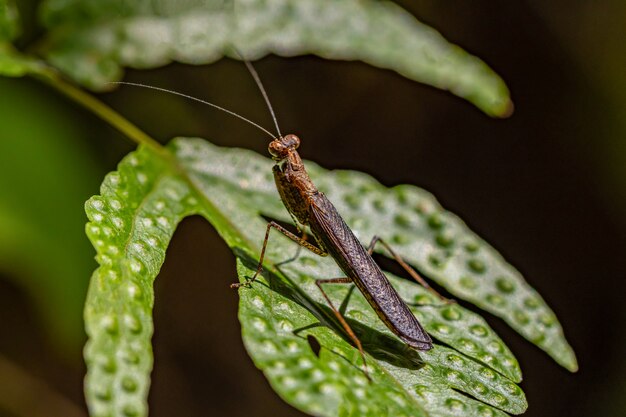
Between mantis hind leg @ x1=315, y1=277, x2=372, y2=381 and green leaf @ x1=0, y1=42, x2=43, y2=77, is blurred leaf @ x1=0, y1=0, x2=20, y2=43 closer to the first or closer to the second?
green leaf @ x1=0, y1=42, x2=43, y2=77

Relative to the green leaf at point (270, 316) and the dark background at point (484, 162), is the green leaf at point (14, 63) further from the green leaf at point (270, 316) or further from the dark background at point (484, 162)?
the dark background at point (484, 162)

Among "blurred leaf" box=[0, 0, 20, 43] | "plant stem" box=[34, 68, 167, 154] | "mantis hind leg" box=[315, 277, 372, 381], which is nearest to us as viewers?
"mantis hind leg" box=[315, 277, 372, 381]

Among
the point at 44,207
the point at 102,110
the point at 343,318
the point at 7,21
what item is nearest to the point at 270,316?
the point at 343,318

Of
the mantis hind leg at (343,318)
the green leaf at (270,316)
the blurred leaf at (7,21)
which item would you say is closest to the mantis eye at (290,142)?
the green leaf at (270,316)

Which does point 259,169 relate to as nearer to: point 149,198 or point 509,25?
point 149,198

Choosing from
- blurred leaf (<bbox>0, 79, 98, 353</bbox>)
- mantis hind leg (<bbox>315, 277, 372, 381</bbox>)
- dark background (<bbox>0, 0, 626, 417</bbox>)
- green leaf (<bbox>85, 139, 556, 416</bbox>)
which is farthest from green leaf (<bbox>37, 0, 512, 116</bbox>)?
mantis hind leg (<bbox>315, 277, 372, 381</bbox>)
